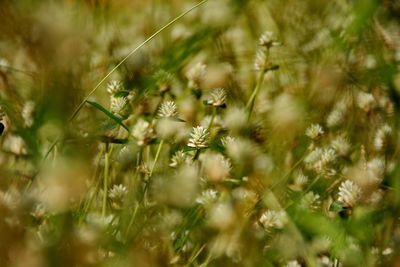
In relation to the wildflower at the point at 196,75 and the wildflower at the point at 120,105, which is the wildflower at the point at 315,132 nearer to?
the wildflower at the point at 196,75

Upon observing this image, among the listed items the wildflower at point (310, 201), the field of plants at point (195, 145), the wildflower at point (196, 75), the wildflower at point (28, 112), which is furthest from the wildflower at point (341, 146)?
the wildflower at point (28, 112)

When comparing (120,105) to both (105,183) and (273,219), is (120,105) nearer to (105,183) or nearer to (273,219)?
(105,183)

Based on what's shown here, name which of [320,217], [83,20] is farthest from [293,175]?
[83,20]

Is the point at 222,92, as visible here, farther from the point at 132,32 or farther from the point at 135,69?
the point at 132,32

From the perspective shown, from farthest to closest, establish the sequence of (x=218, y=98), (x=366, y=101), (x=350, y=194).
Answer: (x=366, y=101) < (x=218, y=98) < (x=350, y=194)

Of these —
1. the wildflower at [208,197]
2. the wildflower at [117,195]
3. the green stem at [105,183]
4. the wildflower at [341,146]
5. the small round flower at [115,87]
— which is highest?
the small round flower at [115,87]

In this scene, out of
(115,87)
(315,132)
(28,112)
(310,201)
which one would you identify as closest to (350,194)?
(310,201)

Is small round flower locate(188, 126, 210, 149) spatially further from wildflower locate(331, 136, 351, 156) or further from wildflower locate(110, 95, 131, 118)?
wildflower locate(331, 136, 351, 156)
